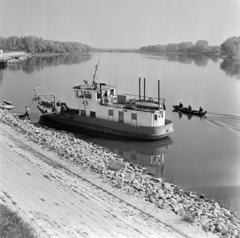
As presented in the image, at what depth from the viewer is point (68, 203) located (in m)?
9.68

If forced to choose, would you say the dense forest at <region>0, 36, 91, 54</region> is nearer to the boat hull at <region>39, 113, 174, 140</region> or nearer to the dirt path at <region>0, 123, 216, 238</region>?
the boat hull at <region>39, 113, 174, 140</region>

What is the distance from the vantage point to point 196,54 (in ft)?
396

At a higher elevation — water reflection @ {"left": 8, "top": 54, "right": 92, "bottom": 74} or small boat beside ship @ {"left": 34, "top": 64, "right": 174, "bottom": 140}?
water reflection @ {"left": 8, "top": 54, "right": 92, "bottom": 74}

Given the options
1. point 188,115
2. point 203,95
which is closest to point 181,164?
point 188,115

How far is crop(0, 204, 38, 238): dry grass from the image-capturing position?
6273mm

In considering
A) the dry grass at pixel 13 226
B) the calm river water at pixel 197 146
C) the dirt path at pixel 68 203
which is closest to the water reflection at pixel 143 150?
the calm river water at pixel 197 146

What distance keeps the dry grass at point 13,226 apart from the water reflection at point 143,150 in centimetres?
937

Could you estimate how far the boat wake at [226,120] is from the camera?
910 inches

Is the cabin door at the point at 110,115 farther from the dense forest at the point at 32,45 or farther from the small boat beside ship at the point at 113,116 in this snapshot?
the dense forest at the point at 32,45

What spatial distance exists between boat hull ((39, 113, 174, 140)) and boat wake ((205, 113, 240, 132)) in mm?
5018

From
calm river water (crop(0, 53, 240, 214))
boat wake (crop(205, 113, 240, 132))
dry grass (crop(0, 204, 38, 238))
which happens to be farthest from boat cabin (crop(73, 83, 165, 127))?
dry grass (crop(0, 204, 38, 238))

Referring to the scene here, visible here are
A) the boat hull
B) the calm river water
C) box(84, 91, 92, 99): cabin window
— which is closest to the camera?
the calm river water

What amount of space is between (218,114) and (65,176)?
712 inches

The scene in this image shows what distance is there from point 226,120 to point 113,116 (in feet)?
30.1
